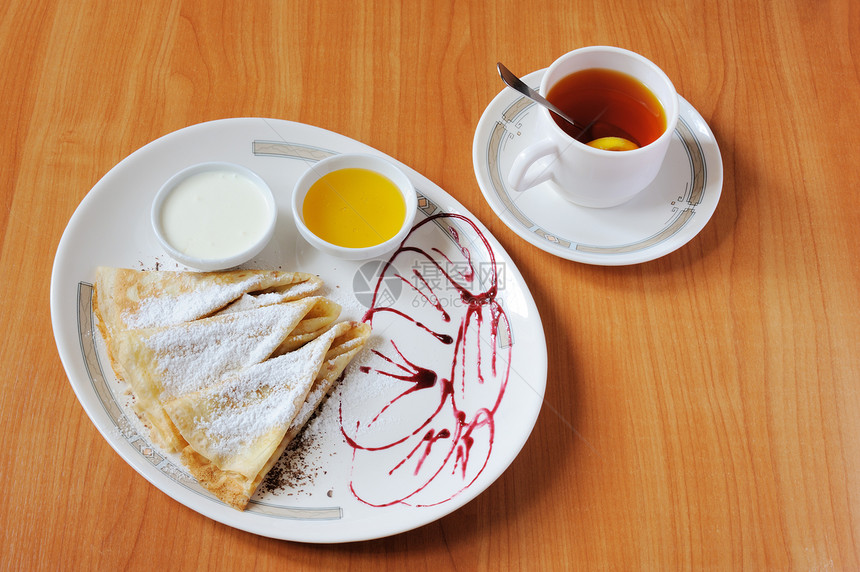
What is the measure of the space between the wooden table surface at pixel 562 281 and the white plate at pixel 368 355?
Answer: 0.07 meters

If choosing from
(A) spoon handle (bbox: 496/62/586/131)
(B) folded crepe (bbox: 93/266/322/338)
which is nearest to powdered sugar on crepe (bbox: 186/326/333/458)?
(B) folded crepe (bbox: 93/266/322/338)

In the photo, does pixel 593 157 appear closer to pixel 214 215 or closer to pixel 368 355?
pixel 368 355

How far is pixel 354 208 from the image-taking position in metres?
1.14

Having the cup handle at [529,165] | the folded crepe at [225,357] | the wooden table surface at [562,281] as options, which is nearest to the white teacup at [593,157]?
the cup handle at [529,165]

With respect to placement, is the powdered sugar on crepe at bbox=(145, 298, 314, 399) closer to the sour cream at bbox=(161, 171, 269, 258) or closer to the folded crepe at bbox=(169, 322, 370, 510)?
the folded crepe at bbox=(169, 322, 370, 510)

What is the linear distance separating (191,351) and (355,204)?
0.37 metres

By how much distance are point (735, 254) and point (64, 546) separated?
123 centimetres

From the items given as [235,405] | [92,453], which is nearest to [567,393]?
[235,405]

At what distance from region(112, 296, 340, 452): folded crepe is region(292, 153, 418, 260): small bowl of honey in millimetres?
125

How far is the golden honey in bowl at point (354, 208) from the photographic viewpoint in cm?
112

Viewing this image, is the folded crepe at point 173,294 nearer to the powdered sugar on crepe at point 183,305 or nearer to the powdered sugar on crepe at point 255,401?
the powdered sugar on crepe at point 183,305

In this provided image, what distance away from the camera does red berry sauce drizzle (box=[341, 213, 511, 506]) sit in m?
1.00

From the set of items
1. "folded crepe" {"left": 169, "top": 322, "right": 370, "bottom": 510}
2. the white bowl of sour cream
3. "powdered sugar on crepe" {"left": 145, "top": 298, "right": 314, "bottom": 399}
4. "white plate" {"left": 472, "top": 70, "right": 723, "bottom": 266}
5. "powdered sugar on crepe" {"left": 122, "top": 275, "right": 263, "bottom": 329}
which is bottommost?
"folded crepe" {"left": 169, "top": 322, "right": 370, "bottom": 510}

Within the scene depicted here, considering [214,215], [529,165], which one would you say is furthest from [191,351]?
[529,165]
